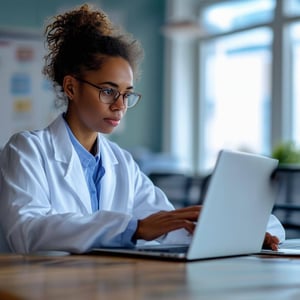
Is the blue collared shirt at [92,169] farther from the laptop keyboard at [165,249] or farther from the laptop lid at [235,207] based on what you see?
the laptop lid at [235,207]

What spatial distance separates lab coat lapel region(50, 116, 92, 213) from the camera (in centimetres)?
178

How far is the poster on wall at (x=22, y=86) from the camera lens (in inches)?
257

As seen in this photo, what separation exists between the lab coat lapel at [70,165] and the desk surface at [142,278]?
315 mm

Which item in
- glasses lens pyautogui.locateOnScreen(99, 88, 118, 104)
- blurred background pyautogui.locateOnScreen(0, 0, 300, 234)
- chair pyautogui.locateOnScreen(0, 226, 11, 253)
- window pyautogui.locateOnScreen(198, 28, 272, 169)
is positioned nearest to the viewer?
chair pyautogui.locateOnScreen(0, 226, 11, 253)

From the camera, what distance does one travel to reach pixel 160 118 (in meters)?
7.43

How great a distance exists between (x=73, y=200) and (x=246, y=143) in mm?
5240

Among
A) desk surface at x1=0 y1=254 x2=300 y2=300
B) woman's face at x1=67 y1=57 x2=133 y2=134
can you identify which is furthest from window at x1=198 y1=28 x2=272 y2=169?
desk surface at x1=0 y1=254 x2=300 y2=300

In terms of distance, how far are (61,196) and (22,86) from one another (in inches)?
198

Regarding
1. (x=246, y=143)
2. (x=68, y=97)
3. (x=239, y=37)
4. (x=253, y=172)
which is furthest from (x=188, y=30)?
(x=253, y=172)

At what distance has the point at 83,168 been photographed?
6.13ft

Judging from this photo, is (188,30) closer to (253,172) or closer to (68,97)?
(68,97)

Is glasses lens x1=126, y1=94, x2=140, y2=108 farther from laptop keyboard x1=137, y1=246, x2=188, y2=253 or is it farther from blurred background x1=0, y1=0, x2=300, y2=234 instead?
blurred background x1=0, y1=0, x2=300, y2=234

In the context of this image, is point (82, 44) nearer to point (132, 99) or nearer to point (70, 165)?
point (132, 99)

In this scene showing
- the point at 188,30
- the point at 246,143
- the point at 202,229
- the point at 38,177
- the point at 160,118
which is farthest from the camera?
the point at 160,118
